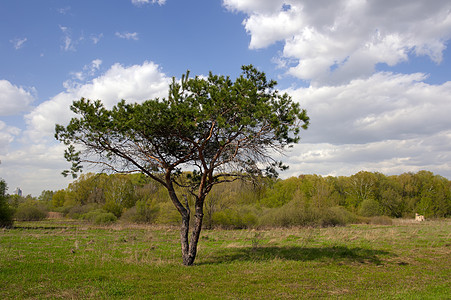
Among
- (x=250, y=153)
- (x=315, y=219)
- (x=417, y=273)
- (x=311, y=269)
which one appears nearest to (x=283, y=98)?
(x=250, y=153)

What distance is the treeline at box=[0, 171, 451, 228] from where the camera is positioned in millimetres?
36781

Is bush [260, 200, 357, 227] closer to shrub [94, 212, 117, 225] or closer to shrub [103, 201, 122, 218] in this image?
shrub [94, 212, 117, 225]

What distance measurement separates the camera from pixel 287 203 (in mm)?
40156

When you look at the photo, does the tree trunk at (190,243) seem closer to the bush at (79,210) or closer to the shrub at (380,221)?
the shrub at (380,221)

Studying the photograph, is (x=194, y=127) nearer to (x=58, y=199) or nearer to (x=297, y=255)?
(x=297, y=255)

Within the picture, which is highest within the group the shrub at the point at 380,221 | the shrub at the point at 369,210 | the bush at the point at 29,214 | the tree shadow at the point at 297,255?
the bush at the point at 29,214

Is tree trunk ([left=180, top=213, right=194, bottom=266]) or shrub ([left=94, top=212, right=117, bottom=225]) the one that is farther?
shrub ([left=94, top=212, right=117, bottom=225])

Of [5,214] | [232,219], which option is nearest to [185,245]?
[232,219]

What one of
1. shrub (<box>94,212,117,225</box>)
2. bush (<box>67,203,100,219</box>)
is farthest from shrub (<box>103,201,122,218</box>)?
shrub (<box>94,212,117,225</box>)

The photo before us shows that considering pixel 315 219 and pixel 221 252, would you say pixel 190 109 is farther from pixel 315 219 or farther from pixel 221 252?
pixel 315 219

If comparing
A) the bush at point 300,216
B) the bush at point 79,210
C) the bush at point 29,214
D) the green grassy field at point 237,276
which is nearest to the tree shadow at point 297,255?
the green grassy field at point 237,276

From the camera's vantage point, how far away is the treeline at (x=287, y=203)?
121 ft

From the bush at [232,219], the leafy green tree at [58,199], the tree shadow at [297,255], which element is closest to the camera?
the tree shadow at [297,255]

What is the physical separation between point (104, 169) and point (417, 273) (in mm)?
13769
